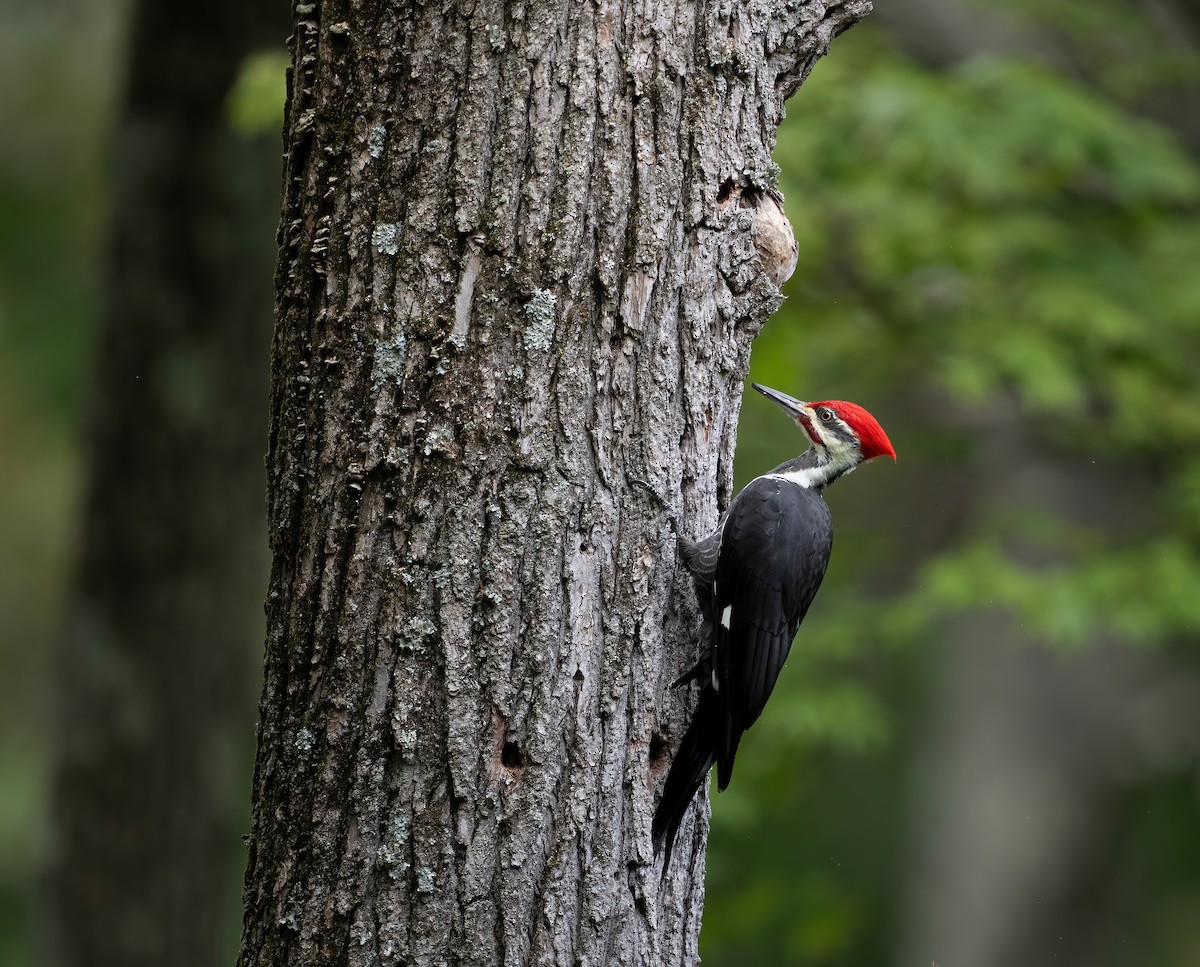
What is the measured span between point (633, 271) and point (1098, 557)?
10.4 feet

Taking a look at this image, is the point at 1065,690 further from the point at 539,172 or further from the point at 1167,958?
the point at 1167,958

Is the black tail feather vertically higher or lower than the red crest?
lower

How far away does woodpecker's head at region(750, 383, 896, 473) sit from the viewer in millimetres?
3333

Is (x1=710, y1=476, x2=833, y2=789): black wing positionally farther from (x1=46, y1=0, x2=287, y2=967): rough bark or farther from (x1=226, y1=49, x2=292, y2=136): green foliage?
(x1=46, y1=0, x2=287, y2=967): rough bark

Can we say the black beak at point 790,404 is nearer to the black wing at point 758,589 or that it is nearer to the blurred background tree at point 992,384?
the black wing at point 758,589

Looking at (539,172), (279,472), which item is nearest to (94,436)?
(279,472)

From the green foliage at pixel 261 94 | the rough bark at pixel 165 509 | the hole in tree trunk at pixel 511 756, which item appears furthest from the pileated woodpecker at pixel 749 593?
the rough bark at pixel 165 509

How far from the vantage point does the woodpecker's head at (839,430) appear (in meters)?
3.33

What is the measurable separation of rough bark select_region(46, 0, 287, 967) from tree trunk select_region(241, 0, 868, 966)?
2770 millimetres

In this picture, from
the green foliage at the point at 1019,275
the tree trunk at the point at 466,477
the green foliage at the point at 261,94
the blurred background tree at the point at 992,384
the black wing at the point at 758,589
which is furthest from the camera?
the blurred background tree at the point at 992,384

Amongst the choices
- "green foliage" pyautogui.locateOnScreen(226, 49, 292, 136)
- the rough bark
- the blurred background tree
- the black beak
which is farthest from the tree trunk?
the rough bark

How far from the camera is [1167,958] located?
15062mm

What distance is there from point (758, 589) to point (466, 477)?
3.28ft

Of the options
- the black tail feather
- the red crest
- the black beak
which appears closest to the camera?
the black tail feather
